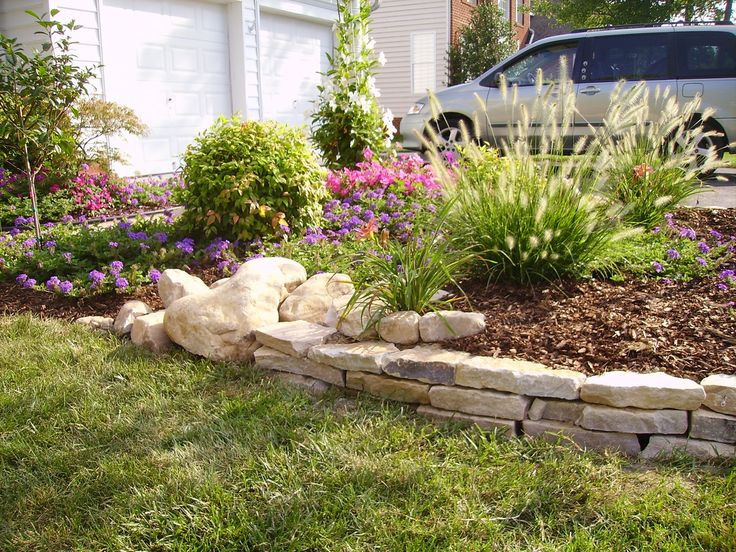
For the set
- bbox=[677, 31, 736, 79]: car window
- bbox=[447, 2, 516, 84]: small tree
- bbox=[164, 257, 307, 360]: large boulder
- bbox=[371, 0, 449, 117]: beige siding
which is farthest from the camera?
bbox=[371, 0, 449, 117]: beige siding

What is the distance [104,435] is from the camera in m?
2.86

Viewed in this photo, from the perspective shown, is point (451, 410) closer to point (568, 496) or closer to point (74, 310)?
point (568, 496)

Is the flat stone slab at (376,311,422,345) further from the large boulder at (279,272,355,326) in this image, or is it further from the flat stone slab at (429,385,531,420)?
the large boulder at (279,272,355,326)

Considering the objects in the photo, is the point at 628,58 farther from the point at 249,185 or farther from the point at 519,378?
the point at 519,378

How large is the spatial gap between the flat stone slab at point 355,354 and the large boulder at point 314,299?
48 centimetres

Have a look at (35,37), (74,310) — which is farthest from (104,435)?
(35,37)

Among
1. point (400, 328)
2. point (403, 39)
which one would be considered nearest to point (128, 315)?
point (400, 328)

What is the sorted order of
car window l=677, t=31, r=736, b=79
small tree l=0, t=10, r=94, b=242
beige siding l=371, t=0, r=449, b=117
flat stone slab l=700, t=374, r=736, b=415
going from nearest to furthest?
flat stone slab l=700, t=374, r=736, b=415 → small tree l=0, t=10, r=94, b=242 → car window l=677, t=31, r=736, b=79 → beige siding l=371, t=0, r=449, b=117

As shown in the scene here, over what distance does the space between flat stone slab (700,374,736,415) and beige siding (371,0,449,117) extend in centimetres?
1797

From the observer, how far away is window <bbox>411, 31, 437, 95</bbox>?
19797 mm

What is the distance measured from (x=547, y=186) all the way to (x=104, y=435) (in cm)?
243

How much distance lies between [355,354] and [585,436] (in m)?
1.05

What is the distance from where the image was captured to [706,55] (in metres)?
9.35

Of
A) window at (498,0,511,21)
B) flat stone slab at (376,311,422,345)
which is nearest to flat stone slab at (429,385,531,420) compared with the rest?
flat stone slab at (376,311,422,345)
